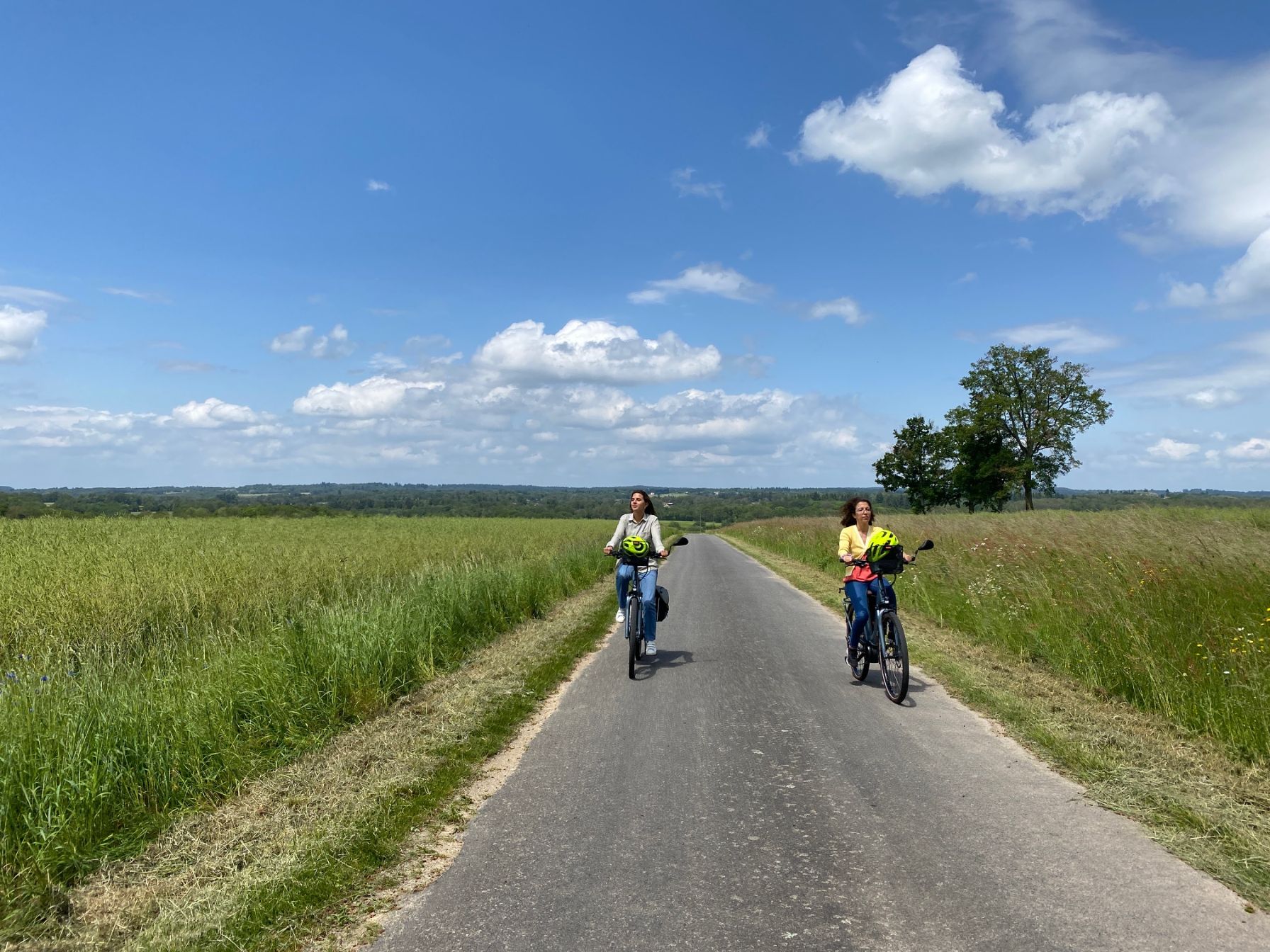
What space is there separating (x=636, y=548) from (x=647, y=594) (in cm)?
60

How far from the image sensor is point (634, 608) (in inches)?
352

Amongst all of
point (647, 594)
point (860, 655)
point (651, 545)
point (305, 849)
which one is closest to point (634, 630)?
point (647, 594)

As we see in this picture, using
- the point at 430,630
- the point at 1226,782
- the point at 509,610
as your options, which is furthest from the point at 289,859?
the point at 509,610

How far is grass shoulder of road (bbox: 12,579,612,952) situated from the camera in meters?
3.40

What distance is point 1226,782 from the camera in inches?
193

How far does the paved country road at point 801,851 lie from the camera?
3260 mm

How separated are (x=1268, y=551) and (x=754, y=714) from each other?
7.18 meters

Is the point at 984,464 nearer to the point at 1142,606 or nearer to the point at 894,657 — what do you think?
the point at 1142,606

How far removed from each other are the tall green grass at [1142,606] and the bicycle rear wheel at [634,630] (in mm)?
4764

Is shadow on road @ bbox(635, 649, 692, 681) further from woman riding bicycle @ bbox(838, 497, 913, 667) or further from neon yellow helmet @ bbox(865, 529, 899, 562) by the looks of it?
neon yellow helmet @ bbox(865, 529, 899, 562)

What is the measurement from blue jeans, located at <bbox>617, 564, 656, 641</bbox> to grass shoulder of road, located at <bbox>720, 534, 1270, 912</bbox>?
11.1 feet

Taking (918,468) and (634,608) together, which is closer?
(634,608)

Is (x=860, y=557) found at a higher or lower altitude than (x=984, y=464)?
lower

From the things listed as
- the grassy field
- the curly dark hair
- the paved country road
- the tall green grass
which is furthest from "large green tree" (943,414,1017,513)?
the paved country road
